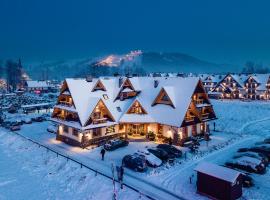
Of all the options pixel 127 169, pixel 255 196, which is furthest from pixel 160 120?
pixel 255 196

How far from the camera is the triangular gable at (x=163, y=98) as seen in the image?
42.8 meters

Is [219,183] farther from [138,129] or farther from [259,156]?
[138,129]

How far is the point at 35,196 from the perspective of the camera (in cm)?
2661

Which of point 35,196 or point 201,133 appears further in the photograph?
point 201,133

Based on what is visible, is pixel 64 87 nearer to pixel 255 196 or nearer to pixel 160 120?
pixel 160 120

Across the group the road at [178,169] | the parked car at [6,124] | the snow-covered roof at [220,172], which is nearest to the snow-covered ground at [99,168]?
the road at [178,169]

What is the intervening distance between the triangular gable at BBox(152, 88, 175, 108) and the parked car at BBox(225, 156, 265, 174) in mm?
14465

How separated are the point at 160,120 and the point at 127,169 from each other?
12673mm

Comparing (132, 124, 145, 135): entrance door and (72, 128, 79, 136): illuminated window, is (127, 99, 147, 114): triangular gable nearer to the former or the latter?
(132, 124, 145, 135): entrance door

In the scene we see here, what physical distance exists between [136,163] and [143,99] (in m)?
17.3

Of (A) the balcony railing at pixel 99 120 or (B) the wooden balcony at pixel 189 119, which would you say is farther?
(B) the wooden balcony at pixel 189 119

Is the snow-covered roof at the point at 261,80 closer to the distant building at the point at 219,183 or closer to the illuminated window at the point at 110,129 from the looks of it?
the illuminated window at the point at 110,129

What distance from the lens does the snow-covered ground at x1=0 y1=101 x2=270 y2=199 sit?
25688 millimetres

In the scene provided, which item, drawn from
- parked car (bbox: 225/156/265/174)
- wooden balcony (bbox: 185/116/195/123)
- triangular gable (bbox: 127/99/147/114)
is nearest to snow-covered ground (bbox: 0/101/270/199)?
parked car (bbox: 225/156/265/174)
